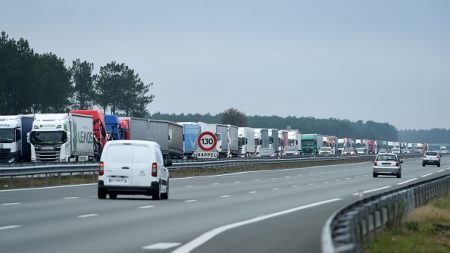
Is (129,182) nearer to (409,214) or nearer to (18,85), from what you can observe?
(409,214)

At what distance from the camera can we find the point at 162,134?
8269cm

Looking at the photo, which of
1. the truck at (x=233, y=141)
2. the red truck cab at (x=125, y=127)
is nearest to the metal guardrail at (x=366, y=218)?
the red truck cab at (x=125, y=127)

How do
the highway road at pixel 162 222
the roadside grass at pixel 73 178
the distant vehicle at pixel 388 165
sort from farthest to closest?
the distant vehicle at pixel 388 165 → the roadside grass at pixel 73 178 → the highway road at pixel 162 222

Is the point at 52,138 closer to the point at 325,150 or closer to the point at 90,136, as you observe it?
the point at 90,136

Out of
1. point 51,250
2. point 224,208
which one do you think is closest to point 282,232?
point 51,250

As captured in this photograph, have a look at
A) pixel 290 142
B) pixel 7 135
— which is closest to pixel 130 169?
pixel 7 135

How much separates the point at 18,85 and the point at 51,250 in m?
91.0

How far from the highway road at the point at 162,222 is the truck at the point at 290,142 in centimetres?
9074

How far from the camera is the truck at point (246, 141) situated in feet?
356

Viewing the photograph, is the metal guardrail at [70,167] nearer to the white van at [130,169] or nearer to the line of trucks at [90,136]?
the line of trucks at [90,136]

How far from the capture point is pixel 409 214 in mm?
25094

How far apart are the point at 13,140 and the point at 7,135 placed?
50 centimetres

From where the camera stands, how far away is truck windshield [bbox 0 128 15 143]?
2349 inches

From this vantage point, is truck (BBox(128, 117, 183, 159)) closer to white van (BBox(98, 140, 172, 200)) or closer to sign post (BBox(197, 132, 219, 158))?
sign post (BBox(197, 132, 219, 158))
